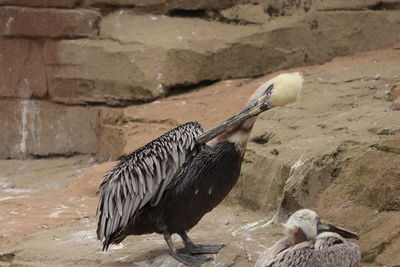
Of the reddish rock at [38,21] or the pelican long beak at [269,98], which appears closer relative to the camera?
the pelican long beak at [269,98]

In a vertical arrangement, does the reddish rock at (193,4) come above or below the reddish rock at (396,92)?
above

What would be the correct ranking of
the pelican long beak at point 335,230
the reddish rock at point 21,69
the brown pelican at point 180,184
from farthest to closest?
1. the reddish rock at point 21,69
2. the brown pelican at point 180,184
3. the pelican long beak at point 335,230

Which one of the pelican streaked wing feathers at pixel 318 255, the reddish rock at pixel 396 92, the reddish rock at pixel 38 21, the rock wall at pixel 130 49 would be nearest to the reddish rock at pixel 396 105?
the reddish rock at pixel 396 92

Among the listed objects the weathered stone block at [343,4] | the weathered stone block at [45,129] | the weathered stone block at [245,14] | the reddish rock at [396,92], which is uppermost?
the weathered stone block at [343,4]

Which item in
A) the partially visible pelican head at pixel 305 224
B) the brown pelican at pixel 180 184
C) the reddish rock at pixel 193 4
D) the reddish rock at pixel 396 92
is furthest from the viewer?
the reddish rock at pixel 193 4

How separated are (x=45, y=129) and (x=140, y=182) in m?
3.99

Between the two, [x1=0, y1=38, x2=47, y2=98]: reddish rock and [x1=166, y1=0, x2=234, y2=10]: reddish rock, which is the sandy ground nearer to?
[x1=0, y1=38, x2=47, y2=98]: reddish rock

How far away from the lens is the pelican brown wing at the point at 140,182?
5.99 m

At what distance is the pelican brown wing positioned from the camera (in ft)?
19.7

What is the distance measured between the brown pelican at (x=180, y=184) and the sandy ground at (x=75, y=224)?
9.6 inches

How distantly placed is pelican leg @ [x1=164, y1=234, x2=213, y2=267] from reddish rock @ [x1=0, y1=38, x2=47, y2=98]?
414 cm

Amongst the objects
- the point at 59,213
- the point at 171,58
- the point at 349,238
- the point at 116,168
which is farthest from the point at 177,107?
the point at 349,238

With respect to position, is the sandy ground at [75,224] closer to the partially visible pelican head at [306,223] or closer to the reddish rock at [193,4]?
the partially visible pelican head at [306,223]

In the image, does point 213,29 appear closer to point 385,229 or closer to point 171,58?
point 171,58
